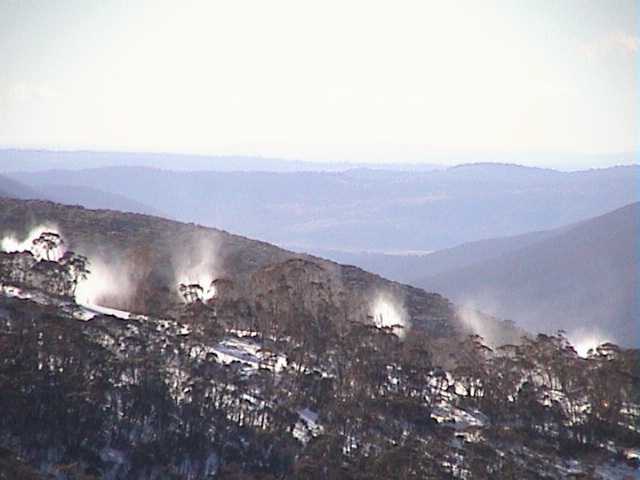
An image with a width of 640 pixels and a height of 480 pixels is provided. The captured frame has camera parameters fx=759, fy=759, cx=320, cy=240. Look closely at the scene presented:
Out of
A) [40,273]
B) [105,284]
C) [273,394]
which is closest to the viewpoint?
[273,394]

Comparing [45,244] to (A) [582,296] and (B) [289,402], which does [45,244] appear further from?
(A) [582,296]

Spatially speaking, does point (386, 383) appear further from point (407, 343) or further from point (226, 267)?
point (226, 267)

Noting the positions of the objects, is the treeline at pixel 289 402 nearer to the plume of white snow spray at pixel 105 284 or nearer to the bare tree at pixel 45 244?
the plume of white snow spray at pixel 105 284

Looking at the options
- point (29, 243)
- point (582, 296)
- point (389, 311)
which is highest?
point (29, 243)

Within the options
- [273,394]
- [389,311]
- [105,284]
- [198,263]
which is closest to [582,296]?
[389,311]

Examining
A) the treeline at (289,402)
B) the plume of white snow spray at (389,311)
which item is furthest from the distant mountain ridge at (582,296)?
the treeline at (289,402)

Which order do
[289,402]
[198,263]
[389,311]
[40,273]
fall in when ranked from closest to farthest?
1. [289,402]
2. [40,273]
3. [389,311]
4. [198,263]

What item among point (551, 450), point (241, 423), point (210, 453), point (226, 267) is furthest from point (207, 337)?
point (226, 267)

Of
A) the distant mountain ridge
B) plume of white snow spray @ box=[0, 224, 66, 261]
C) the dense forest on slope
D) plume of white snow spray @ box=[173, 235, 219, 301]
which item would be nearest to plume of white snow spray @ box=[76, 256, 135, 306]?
the dense forest on slope
